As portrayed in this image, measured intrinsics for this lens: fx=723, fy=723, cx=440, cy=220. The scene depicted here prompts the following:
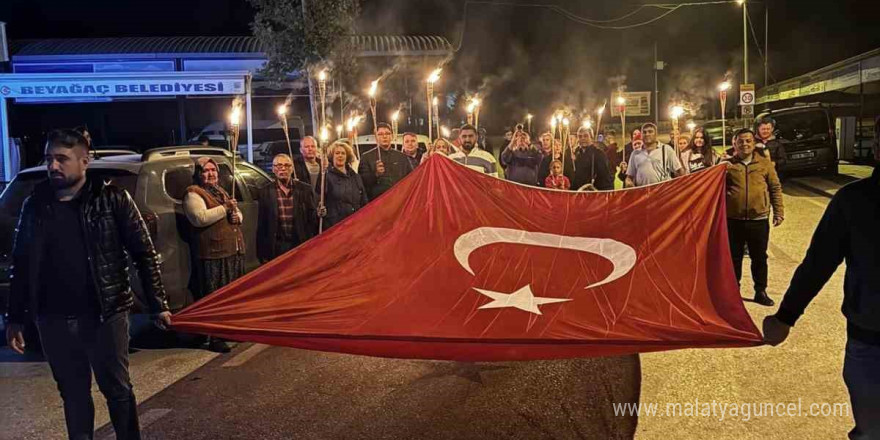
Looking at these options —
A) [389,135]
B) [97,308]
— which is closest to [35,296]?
[97,308]

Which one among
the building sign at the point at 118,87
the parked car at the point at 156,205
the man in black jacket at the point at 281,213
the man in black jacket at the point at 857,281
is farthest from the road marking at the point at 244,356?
the building sign at the point at 118,87

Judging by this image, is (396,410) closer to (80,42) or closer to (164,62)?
(164,62)

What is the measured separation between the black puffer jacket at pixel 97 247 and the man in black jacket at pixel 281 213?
334 cm

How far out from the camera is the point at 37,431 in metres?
4.90

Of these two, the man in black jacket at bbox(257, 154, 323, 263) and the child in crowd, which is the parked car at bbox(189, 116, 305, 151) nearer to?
the child in crowd

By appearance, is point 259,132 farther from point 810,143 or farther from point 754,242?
point 754,242

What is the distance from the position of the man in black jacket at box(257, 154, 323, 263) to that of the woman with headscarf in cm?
47

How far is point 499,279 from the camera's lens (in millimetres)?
4723

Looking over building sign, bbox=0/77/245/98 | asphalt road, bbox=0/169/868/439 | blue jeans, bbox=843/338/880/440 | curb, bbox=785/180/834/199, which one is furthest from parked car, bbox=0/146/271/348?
curb, bbox=785/180/834/199

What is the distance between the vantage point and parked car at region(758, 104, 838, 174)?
19656 millimetres

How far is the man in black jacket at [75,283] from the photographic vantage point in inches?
155

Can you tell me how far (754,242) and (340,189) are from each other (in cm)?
454

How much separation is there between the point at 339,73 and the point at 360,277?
12142 millimetres

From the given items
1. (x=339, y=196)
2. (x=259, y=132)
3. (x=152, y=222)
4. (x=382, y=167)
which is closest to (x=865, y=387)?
(x=152, y=222)
